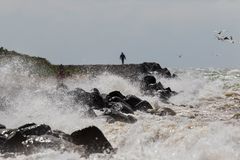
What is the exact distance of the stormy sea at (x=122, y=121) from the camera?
1391 cm

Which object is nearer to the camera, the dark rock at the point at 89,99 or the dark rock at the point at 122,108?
the dark rock at the point at 122,108

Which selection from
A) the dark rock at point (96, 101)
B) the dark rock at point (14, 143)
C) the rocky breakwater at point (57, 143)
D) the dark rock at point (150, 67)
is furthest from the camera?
the dark rock at point (150, 67)

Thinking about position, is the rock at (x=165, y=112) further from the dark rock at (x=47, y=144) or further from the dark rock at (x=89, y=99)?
the dark rock at (x=47, y=144)

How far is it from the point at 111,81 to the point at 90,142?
30101mm

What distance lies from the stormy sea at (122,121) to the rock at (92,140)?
161 millimetres

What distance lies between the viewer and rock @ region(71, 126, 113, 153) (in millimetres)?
14523

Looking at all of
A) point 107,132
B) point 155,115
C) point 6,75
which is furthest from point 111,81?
point 107,132

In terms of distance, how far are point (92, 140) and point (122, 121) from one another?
16.1 feet

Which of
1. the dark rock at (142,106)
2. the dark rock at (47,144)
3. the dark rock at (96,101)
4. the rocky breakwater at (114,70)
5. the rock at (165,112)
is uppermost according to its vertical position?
the rocky breakwater at (114,70)

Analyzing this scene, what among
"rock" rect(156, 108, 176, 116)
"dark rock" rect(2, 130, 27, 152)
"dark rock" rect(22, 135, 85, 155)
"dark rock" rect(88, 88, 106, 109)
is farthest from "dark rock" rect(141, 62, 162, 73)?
"dark rock" rect(22, 135, 85, 155)

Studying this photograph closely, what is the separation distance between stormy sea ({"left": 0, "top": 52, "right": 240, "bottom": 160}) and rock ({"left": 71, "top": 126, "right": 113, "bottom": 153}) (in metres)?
0.16

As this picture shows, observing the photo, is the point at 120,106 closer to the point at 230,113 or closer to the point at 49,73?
the point at 230,113

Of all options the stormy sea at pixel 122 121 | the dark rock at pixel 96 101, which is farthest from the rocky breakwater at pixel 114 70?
the dark rock at pixel 96 101

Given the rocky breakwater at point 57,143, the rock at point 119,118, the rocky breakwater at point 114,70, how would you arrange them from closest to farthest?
the rocky breakwater at point 57,143, the rock at point 119,118, the rocky breakwater at point 114,70
